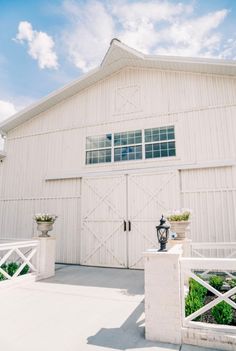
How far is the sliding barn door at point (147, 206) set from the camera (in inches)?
280

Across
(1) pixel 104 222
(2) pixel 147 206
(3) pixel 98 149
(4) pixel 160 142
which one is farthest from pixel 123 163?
(1) pixel 104 222

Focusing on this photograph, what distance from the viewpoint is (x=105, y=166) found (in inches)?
322

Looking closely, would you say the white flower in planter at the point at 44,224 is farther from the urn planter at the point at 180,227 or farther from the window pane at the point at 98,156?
the urn planter at the point at 180,227

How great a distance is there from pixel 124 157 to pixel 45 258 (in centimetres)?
403

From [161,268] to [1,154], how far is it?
8.78 meters

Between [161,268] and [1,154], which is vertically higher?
[1,154]

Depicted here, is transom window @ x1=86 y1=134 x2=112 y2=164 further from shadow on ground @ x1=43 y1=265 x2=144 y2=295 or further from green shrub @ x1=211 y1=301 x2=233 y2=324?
green shrub @ x1=211 y1=301 x2=233 y2=324

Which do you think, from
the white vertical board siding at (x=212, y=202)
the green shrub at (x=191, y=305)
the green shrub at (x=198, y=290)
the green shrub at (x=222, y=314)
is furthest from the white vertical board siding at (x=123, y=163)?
the green shrub at (x=222, y=314)

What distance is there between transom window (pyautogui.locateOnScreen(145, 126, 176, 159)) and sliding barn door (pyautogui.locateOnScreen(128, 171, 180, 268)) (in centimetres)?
71

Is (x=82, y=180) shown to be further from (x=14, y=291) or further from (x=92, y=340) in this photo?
(x=92, y=340)

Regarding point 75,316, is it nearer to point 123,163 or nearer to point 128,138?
point 123,163

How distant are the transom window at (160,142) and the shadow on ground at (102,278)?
3656mm

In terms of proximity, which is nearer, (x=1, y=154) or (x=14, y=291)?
(x=14, y=291)

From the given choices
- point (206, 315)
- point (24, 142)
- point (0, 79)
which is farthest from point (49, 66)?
point (206, 315)
